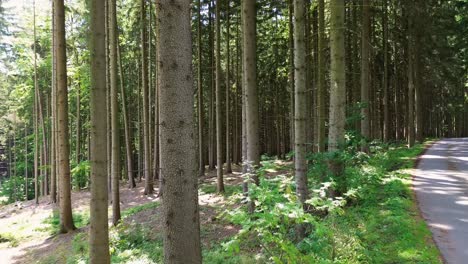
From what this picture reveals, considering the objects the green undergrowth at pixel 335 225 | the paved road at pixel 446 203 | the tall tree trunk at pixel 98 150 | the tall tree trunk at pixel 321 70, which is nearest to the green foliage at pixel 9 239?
the tall tree trunk at pixel 98 150

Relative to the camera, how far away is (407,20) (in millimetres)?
21312

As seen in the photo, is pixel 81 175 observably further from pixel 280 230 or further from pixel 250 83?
pixel 280 230

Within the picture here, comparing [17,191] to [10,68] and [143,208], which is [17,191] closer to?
[10,68]

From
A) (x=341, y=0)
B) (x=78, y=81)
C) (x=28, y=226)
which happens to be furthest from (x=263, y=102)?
(x=341, y=0)

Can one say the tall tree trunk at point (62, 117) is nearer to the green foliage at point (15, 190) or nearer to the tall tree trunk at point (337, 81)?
the tall tree trunk at point (337, 81)

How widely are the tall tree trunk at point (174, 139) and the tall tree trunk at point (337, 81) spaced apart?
5416mm

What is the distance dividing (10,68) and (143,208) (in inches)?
742

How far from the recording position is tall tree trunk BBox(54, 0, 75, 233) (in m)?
10.3

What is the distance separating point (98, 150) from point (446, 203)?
7907 millimetres

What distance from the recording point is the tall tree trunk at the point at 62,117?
10.3 m

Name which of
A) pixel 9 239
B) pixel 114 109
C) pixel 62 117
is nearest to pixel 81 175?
pixel 9 239

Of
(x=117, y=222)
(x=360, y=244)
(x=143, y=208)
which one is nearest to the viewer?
(x=360, y=244)

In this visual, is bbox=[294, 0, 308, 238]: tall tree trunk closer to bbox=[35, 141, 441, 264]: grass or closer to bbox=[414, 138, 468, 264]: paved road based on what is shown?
bbox=[35, 141, 441, 264]: grass

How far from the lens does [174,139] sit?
3.29 metres
